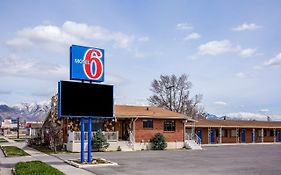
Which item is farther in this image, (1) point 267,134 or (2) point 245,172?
(1) point 267,134

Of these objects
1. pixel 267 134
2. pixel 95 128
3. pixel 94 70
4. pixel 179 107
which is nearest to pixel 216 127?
pixel 267 134

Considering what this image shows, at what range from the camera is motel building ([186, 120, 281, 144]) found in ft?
159

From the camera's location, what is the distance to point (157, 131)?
36.8 m

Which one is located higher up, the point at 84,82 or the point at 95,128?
the point at 84,82

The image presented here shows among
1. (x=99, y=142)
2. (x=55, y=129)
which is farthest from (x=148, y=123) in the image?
(x=55, y=129)

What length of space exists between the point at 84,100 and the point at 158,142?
1564 centimetres

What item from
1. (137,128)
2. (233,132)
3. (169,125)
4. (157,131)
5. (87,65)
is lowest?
(233,132)

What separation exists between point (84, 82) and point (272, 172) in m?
11.2

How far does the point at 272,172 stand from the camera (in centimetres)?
1895

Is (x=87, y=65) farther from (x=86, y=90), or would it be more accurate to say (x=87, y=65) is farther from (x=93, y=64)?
(x=86, y=90)

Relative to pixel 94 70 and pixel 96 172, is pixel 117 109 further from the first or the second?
pixel 96 172

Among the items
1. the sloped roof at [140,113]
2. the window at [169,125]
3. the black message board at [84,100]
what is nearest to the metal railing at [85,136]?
the sloped roof at [140,113]

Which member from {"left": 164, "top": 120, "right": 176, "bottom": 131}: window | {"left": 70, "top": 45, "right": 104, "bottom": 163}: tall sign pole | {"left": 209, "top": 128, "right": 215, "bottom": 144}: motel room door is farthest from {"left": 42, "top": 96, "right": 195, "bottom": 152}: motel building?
{"left": 209, "top": 128, "right": 215, "bottom": 144}: motel room door

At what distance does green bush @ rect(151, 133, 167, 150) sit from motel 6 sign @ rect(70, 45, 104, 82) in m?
14.2
